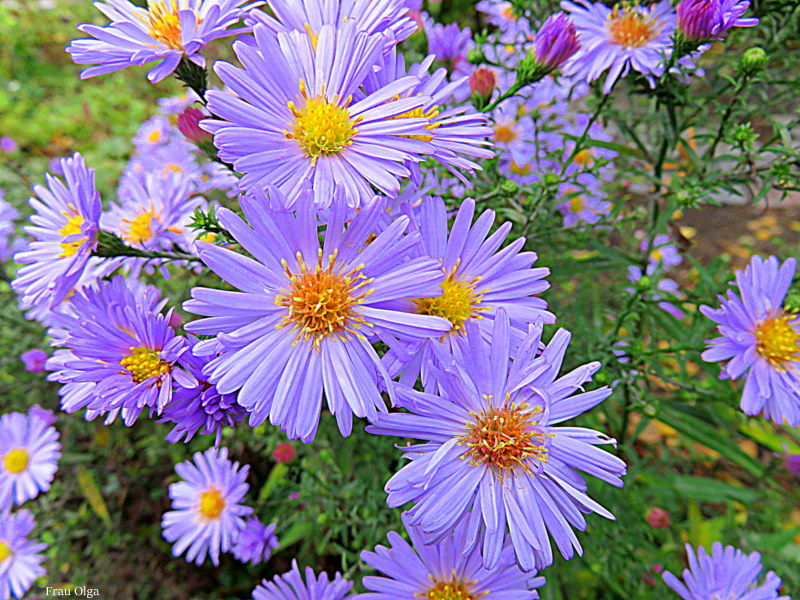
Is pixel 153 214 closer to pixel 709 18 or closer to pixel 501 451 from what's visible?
pixel 501 451

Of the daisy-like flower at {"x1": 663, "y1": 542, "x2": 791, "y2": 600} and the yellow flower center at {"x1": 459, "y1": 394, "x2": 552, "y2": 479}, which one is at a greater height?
the yellow flower center at {"x1": 459, "y1": 394, "x2": 552, "y2": 479}

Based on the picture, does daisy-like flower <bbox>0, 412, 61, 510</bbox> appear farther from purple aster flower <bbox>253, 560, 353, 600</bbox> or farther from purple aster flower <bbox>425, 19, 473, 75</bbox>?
purple aster flower <bbox>425, 19, 473, 75</bbox>

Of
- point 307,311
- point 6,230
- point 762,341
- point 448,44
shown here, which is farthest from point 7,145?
point 762,341

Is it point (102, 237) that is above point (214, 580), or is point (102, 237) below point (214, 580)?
above

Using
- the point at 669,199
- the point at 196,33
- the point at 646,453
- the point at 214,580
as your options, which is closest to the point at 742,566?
the point at 669,199

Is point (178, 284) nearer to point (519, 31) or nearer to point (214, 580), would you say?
point (214, 580)

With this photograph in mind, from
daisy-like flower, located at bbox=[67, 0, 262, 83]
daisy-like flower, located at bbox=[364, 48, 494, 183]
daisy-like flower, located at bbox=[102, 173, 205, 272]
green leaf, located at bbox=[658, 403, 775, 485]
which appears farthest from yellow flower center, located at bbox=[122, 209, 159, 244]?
green leaf, located at bbox=[658, 403, 775, 485]
